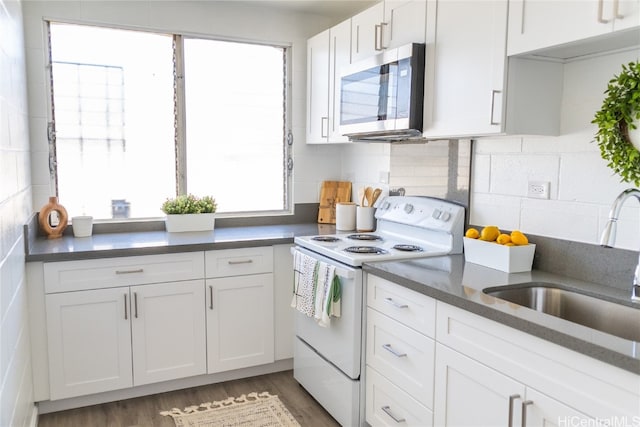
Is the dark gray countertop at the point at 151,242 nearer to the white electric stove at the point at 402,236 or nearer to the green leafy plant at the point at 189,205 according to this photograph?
the green leafy plant at the point at 189,205

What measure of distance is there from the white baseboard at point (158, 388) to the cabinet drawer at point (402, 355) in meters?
1.00

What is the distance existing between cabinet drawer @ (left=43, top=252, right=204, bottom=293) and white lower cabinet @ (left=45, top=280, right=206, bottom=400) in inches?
1.4

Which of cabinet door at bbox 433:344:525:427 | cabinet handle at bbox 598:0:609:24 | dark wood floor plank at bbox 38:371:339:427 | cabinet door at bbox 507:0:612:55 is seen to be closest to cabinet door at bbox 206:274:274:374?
dark wood floor plank at bbox 38:371:339:427

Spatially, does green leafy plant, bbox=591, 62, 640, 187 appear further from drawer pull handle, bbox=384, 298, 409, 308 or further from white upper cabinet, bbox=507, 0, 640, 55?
drawer pull handle, bbox=384, 298, 409, 308

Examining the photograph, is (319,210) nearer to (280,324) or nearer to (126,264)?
(280,324)

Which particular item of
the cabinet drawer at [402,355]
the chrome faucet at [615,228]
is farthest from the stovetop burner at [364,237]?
the chrome faucet at [615,228]

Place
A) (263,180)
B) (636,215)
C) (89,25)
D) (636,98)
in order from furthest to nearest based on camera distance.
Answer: (263,180), (89,25), (636,215), (636,98)

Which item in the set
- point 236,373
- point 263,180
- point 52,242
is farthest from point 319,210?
point 52,242

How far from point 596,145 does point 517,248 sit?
1.63 feet

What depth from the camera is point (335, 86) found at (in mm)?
3154

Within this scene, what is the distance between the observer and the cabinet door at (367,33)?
2.65 metres

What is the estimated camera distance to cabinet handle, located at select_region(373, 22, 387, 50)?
2.60m

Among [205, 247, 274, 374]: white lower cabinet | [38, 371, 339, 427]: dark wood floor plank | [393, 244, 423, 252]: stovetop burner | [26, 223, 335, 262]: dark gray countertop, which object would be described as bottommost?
[38, 371, 339, 427]: dark wood floor plank

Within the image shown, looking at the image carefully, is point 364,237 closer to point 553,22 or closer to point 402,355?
point 402,355
